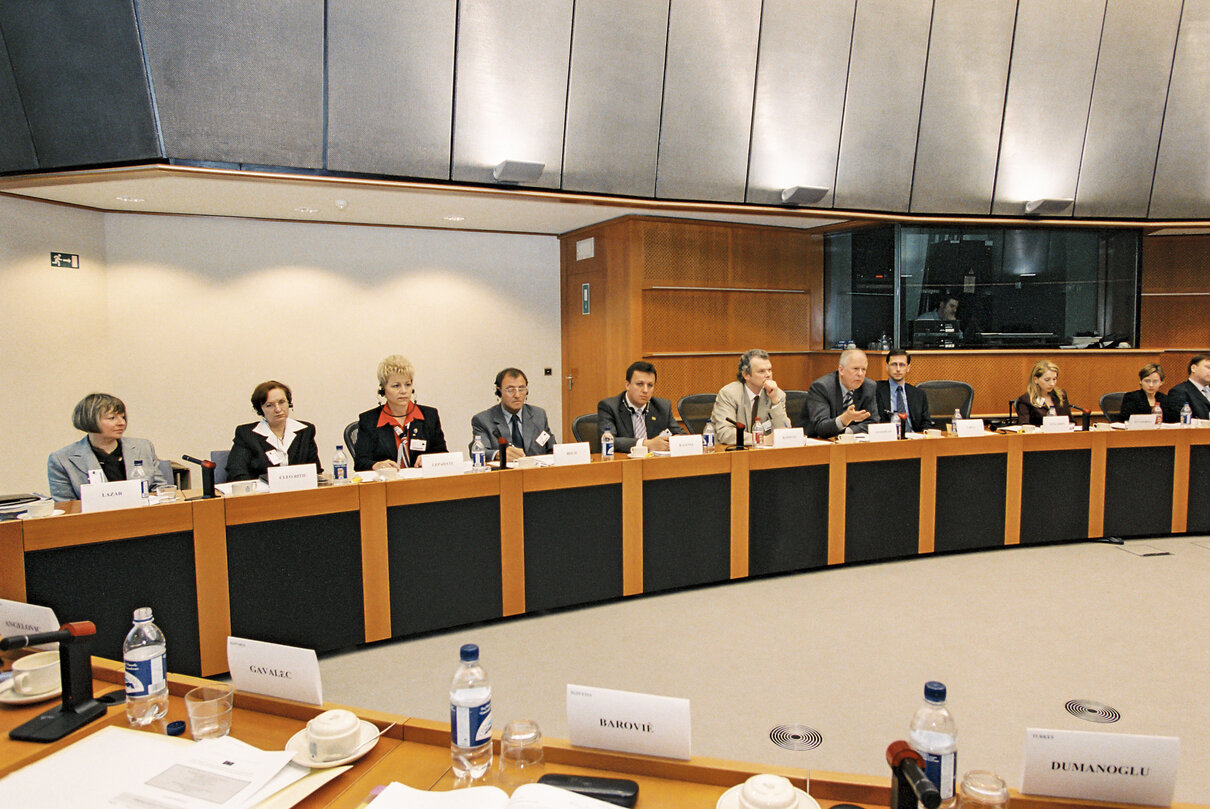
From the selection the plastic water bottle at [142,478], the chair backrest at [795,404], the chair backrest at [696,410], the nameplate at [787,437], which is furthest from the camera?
the chair backrest at [795,404]

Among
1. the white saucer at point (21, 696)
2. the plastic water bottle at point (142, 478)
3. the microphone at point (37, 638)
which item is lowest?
the white saucer at point (21, 696)

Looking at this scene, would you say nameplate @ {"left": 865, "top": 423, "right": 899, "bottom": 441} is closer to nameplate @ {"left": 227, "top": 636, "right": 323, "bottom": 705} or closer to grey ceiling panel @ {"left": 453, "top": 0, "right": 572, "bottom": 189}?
grey ceiling panel @ {"left": 453, "top": 0, "right": 572, "bottom": 189}

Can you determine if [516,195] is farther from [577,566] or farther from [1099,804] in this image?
[1099,804]

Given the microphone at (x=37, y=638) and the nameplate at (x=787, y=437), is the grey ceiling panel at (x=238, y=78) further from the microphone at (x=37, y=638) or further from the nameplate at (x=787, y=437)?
the microphone at (x=37, y=638)

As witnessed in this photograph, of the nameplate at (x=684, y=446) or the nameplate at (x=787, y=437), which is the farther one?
the nameplate at (x=787, y=437)

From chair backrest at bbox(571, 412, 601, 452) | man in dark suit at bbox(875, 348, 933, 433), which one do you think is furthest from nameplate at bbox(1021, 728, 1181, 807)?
man in dark suit at bbox(875, 348, 933, 433)

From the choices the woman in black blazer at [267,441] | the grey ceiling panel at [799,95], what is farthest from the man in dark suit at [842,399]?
the woman in black blazer at [267,441]

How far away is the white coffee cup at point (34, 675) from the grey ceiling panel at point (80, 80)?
3.55m

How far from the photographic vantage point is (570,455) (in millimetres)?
3961

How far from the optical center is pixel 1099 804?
1.29 meters

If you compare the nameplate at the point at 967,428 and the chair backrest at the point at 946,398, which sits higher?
the chair backrest at the point at 946,398

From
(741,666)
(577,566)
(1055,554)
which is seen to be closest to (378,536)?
(577,566)

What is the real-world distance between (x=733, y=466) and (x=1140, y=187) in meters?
5.84

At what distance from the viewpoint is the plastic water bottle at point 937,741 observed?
122cm
